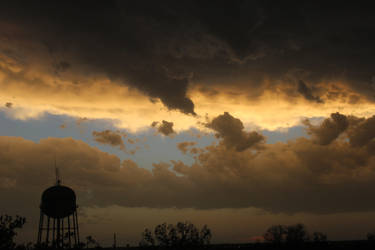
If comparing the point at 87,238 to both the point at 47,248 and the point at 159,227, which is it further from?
the point at 47,248

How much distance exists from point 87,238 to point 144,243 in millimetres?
15704

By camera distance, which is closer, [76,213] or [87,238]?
[76,213]

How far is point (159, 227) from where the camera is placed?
98.9 m

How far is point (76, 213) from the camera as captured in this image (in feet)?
187

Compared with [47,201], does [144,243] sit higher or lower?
lower

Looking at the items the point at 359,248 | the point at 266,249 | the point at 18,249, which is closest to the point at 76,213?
the point at 18,249

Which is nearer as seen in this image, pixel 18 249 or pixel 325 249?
pixel 18 249

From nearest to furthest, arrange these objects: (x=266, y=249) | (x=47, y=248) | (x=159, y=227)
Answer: (x=47, y=248) → (x=266, y=249) → (x=159, y=227)

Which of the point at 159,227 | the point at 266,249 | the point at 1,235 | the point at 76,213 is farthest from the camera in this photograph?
the point at 159,227

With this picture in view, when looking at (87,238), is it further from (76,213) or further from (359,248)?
(359,248)

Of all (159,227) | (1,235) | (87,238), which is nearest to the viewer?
(1,235)

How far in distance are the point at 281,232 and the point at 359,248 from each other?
46.3m

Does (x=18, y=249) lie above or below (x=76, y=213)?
below

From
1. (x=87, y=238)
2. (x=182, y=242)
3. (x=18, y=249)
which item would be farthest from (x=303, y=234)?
(x=18, y=249)
